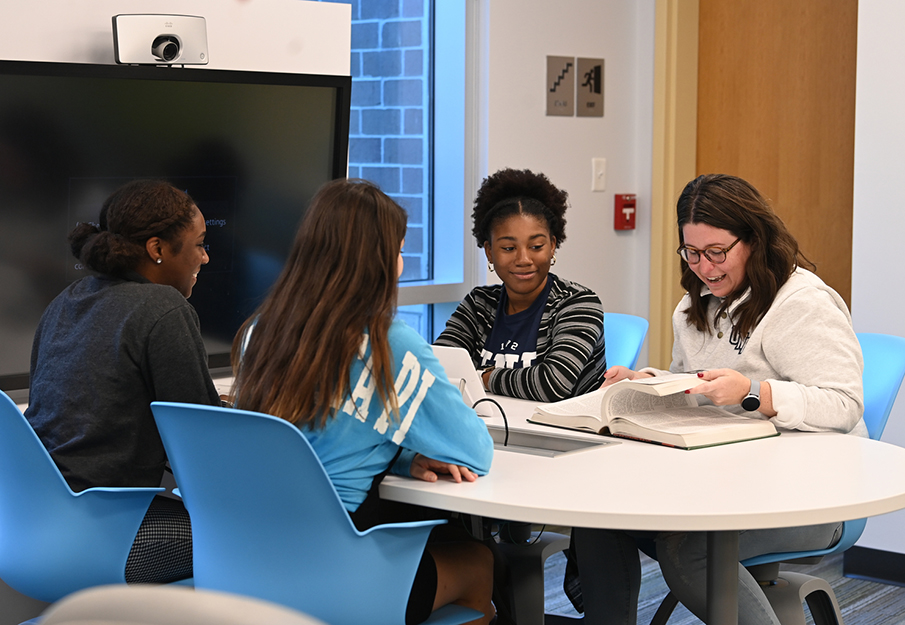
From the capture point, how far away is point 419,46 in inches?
151

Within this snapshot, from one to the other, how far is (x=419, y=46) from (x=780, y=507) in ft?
9.18

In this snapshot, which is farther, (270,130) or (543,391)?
(270,130)

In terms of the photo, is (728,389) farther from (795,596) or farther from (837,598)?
(837,598)

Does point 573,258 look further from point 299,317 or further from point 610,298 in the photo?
point 299,317

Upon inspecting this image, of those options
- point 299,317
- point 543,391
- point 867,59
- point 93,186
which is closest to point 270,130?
point 93,186

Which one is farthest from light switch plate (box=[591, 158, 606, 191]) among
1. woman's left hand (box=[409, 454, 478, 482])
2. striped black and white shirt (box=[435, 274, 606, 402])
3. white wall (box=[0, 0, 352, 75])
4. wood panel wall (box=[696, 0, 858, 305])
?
woman's left hand (box=[409, 454, 478, 482])

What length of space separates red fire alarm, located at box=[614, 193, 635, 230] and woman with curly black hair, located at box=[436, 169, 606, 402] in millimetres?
1367

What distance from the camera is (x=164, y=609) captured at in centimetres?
69

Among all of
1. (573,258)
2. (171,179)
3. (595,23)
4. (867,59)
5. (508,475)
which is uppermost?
(595,23)

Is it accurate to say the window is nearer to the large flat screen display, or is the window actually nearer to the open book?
the large flat screen display

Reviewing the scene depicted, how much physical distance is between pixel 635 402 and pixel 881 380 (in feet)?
2.17

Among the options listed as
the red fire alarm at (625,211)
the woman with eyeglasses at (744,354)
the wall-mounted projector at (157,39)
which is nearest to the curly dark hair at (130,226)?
the wall-mounted projector at (157,39)

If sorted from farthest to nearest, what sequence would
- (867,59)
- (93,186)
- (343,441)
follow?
1. (867,59)
2. (93,186)
3. (343,441)

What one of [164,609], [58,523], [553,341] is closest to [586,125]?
[553,341]
